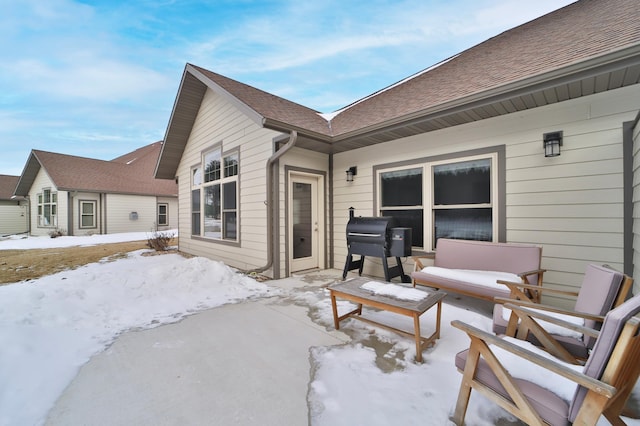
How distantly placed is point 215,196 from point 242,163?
1709 mm

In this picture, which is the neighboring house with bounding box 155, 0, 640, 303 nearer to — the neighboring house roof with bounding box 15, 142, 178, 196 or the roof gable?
the neighboring house roof with bounding box 15, 142, 178, 196

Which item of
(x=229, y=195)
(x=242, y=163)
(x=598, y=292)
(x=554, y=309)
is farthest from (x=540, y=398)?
(x=229, y=195)

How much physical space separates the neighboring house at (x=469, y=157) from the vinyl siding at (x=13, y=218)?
16711 millimetres

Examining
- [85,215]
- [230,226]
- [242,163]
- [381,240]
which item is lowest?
[381,240]

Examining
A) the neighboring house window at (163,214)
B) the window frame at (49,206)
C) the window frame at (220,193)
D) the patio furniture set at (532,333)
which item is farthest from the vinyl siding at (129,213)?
the patio furniture set at (532,333)

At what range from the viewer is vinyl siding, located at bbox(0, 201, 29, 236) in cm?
1525

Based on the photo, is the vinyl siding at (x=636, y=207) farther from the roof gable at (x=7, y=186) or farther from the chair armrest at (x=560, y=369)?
the roof gable at (x=7, y=186)

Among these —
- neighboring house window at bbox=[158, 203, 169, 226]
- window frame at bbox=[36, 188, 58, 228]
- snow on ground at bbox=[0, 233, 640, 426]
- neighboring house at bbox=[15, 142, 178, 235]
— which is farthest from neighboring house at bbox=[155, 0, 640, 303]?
window frame at bbox=[36, 188, 58, 228]

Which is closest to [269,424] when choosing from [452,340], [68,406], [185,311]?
[68,406]

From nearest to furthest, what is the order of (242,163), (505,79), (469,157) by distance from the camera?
(505,79) < (469,157) < (242,163)

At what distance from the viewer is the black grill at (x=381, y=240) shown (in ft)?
14.2

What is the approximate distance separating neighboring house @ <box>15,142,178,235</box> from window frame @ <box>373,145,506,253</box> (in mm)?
14543

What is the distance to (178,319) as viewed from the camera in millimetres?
3242

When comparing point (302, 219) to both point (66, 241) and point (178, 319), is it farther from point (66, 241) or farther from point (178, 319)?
point (66, 241)
